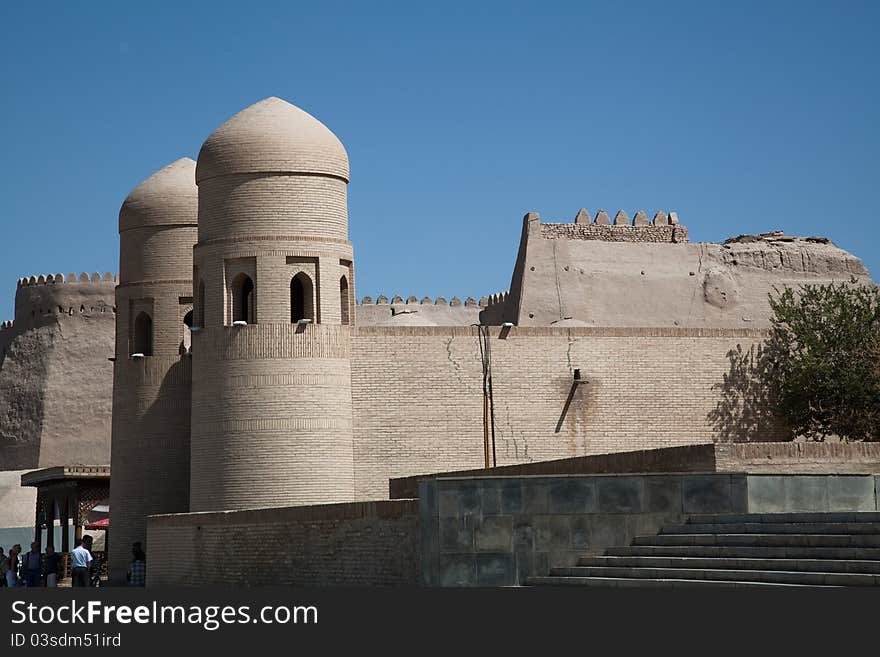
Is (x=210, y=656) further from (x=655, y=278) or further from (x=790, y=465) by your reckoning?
(x=655, y=278)

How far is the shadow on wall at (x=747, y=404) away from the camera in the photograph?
31656 millimetres

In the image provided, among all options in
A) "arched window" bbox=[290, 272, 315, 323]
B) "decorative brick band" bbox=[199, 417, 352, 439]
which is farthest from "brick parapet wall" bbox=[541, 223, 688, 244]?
"decorative brick band" bbox=[199, 417, 352, 439]

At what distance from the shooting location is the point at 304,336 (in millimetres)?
29500

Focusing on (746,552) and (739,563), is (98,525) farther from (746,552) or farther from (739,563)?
(739,563)

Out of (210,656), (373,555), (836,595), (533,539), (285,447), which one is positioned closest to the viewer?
(836,595)

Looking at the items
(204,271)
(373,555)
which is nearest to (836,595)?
(373,555)

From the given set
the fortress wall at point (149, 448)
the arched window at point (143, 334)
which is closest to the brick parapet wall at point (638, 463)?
the fortress wall at point (149, 448)

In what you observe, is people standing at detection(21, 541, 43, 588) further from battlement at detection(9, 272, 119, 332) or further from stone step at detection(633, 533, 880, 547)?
battlement at detection(9, 272, 119, 332)

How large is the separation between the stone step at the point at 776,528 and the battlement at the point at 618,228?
24.0 meters

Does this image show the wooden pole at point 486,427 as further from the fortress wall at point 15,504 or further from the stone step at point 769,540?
the fortress wall at point 15,504

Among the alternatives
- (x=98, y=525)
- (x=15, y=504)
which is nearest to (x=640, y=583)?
(x=98, y=525)

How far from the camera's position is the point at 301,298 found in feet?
102

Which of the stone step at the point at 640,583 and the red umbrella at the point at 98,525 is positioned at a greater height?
the red umbrella at the point at 98,525

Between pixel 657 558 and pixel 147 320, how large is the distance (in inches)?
785
